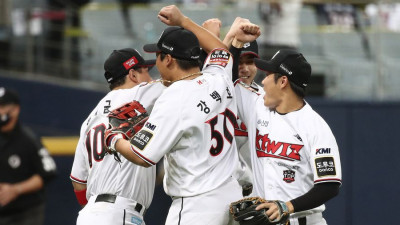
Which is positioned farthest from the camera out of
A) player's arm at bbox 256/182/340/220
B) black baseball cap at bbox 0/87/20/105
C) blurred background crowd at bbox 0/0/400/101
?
Answer: blurred background crowd at bbox 0/0/400/101

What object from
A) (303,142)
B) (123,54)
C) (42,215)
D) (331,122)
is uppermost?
(123,54)

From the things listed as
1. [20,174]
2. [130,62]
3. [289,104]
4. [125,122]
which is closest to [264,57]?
[20,174]

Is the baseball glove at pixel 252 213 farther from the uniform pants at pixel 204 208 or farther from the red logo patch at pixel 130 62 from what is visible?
the red logo patch at pixel 130 62

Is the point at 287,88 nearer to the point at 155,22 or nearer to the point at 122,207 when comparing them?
the point at 122,207

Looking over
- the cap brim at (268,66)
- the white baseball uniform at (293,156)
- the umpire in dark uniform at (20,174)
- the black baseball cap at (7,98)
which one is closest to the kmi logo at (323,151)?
the white baseball uniform at (293,156)

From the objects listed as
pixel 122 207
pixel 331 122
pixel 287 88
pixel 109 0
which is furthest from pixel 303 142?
pixel 109 0

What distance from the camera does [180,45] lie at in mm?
4617

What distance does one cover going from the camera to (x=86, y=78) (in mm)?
8883

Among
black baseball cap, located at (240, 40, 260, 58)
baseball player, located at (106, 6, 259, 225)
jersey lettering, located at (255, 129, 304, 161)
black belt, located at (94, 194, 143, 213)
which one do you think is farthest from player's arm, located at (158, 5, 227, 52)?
black belt, located at (94, 194, 143, 213)

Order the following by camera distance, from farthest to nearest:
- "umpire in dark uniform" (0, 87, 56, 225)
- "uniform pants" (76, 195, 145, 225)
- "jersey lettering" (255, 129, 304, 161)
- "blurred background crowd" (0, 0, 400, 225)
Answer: "blurred background crowd" (0, 0, 400, 225)
"umpire in dark uniform" (0, 87, 56, 225)
"uniform pants" (76, 195, 145, 225)
"jersey lettering" (255, 129, 304, 161)

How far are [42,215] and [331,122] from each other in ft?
9.48

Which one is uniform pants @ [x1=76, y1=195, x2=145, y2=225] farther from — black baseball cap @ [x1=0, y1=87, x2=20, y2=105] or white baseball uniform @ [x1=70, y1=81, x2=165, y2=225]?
black baseball cap @ [x1=0, y1=87, x2=20, y2=105]

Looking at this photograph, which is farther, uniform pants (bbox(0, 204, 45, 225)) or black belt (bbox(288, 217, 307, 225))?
uniform pants (bbox(0, 204, 45, 225))

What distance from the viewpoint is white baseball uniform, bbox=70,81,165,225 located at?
5.11 metres
